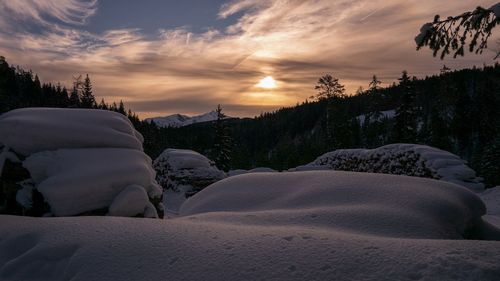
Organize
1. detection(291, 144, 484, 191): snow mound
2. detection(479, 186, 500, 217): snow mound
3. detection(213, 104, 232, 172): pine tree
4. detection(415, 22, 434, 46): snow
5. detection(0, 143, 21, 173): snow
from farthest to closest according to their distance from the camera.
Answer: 1. detection(213, 104, 232, 172): pine tree
2. detection(291, 144, 484, 191): snow mound
3. detection(479, 186, 500, 217): snow mound
4. detection(0, 143, 21, 173): snow
5. detection(415, 22, 434, 46): snow

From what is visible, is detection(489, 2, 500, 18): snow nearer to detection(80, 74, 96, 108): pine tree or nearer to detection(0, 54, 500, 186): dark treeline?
detection(0, 54, 500, 186): dark treeline

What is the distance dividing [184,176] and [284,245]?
1607 cm

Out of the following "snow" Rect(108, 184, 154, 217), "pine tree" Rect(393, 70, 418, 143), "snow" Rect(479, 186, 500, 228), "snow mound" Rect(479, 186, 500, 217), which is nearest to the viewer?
"snow" Rect(108, 184, 154, 217)

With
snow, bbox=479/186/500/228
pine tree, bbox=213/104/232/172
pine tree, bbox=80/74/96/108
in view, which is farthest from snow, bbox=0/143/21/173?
pine tree, bbox=80/74/96/108

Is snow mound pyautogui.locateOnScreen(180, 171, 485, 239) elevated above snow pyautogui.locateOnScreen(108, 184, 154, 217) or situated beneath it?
elevated above

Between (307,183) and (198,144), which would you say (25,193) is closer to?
(307,183)

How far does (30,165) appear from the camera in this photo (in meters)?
6.12

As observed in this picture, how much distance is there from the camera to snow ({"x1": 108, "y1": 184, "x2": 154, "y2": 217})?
19.8ft

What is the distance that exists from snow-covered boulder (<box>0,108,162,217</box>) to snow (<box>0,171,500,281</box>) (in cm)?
→ 152

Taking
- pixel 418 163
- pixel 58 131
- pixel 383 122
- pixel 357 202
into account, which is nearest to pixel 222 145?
pixel 418 163

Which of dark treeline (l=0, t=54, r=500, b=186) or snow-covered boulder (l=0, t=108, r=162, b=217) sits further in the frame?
dark treeline (l=0, t=54, r=500, b=186)

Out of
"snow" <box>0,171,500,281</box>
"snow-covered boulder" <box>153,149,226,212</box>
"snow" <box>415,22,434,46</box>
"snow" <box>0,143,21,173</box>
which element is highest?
"snow" <box>415,22,434,46</box>

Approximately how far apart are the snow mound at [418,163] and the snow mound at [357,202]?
28.0 feet

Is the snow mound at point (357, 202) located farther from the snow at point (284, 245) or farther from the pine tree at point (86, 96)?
the pine tree at point (86, 96)
